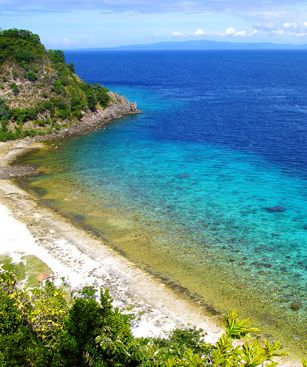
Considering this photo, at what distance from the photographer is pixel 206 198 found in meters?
54.4

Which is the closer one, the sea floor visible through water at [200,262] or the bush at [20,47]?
the sea floor visible through water at [200,262]

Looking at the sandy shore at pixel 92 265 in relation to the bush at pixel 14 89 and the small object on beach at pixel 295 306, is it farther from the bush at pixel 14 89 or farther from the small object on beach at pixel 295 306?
the bush at pixel 14 89

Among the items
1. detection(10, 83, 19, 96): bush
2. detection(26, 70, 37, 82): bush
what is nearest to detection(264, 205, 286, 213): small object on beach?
detection(10, 83, 19, 96): bush

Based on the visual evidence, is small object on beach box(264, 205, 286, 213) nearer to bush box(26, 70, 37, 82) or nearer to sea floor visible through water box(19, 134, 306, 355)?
sea floor visible through water box(19, 134, 306, 355)

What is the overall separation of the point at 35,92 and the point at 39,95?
1254 mm

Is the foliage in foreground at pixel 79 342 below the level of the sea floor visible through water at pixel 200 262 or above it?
above

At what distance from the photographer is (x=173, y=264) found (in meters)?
39.8

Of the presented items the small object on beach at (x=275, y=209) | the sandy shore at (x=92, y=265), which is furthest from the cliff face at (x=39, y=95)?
the small object on beach at (x=275, y=209)

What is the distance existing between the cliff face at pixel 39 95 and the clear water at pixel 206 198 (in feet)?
26.1

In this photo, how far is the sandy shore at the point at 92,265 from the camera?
31969mm

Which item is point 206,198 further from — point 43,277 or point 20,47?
point 20,47

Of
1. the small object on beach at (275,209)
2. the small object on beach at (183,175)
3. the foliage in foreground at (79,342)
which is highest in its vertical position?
the foliage in foreground at (79,342)

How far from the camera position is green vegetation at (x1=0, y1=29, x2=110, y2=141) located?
8619 centimetres

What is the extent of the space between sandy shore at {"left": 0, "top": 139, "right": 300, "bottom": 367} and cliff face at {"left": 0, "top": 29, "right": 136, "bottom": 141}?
35571mm
